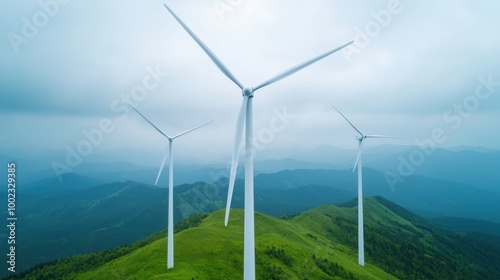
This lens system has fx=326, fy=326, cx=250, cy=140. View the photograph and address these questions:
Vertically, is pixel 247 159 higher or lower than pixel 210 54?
lower

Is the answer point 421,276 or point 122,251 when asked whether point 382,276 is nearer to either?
point 421,276

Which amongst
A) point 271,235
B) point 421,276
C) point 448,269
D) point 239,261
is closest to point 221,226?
point 271,235

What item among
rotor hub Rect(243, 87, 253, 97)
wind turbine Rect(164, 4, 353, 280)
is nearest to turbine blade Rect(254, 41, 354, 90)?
wind turbine Rect(164, 4, 353, 280)

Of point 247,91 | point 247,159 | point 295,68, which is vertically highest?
point 295,68

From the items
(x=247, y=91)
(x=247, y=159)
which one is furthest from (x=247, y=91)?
(x=247, y=159)

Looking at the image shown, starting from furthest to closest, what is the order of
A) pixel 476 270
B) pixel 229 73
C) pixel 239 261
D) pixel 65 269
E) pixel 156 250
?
pixel 476 270 < pixel 65 269 < pixel 156 250 < pixel 239 261 < pixel 229 73

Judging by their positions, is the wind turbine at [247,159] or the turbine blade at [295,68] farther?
the turbine blade at [295,68]

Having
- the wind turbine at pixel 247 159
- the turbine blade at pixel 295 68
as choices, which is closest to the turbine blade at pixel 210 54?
the wind turbine at pixel 247 159

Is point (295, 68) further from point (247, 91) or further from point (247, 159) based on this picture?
point (247, 159)

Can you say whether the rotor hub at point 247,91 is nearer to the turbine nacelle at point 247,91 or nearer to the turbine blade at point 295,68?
the turbine nacelle at point 247,91

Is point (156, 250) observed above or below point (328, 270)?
above

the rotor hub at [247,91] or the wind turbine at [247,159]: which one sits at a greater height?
the rotor hub at [247,91]
